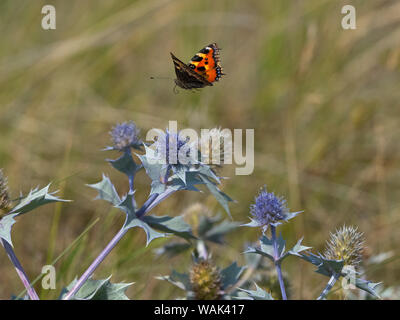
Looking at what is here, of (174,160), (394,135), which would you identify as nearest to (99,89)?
(394,135)

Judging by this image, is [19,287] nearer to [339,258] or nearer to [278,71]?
[339,258]

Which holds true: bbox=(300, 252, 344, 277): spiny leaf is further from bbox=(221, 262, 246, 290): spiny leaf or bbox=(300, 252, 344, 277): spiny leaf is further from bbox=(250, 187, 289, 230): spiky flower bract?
bbox=(221, 262, 246, 290): spiny leaf

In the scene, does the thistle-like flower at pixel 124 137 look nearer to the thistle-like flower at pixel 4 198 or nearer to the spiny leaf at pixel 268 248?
the thistle-like flower at pixel 4 198

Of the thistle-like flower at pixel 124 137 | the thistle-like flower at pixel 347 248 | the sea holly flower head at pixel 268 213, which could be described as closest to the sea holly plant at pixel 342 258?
the thistle-like flower at pixel 347 248

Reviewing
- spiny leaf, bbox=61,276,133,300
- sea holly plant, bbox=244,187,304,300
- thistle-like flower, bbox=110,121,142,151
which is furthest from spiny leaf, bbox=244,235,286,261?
thistle-like flower, bbox=110,121,142,151

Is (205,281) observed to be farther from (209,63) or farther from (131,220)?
(209,63)

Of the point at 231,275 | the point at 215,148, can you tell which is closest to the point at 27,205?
the point at 215,148
